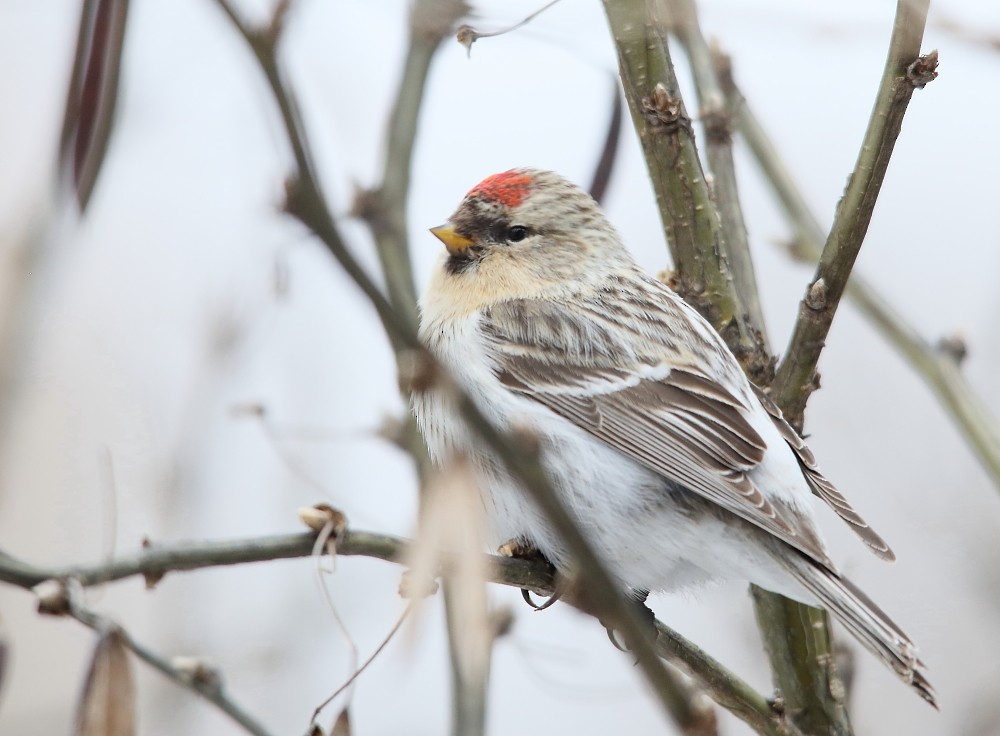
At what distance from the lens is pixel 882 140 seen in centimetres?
225

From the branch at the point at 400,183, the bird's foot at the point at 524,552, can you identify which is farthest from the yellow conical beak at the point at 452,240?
the bird's foot at the point at 524,552

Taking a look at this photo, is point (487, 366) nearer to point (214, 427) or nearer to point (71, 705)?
point (214, 427)

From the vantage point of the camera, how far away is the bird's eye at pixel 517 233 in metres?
3.28

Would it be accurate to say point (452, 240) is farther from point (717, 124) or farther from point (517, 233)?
point (717, 124)

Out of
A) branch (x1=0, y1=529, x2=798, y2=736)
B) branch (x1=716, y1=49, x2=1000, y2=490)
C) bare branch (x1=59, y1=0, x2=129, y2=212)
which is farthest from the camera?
branch (x1=716, y1=49, x2=1000, y2=490)

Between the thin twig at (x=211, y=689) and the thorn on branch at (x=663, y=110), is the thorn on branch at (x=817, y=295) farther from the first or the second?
the thin twig at (x=211, y=689)

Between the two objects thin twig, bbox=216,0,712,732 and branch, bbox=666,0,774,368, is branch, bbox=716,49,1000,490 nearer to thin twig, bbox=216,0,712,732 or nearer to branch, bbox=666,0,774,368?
branch, bbox=666,0,774,368

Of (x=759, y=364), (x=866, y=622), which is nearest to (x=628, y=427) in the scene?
(x=759, y=364)

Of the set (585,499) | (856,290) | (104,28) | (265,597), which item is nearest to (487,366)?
(585,499)

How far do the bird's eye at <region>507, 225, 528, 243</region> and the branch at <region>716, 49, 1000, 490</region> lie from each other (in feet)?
2.18

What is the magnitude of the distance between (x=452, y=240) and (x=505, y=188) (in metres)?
0.23

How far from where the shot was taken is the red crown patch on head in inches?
129

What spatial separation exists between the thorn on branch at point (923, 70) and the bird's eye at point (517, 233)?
1.34m

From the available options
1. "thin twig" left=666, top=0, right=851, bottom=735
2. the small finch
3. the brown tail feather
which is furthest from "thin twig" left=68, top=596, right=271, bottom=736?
"thin twig" left=666, top=0, right=851, bottom=735
